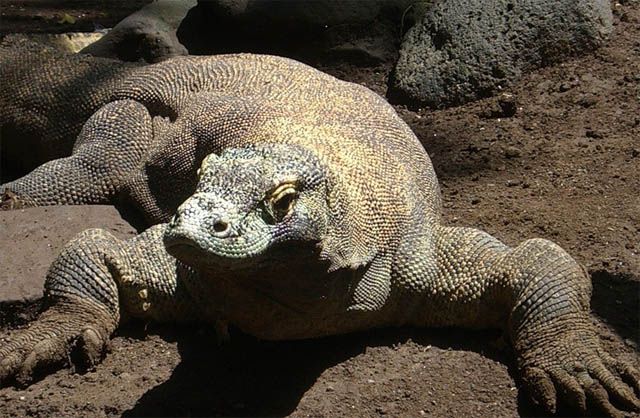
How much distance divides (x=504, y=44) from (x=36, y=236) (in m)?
3.39

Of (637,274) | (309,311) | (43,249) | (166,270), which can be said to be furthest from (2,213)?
(637,274)

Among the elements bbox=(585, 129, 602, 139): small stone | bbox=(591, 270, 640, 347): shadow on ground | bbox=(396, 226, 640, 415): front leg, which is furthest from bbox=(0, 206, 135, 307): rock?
bbox=(585, 129, 602, 139): small stone

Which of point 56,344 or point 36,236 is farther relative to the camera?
point 36,236

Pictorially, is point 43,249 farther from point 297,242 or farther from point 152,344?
point 297,242

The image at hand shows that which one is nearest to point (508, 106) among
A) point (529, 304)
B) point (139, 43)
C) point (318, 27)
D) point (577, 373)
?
point (318, 27)

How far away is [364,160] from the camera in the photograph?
4.15 metres

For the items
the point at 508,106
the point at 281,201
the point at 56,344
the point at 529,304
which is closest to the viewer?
the point at 281,201

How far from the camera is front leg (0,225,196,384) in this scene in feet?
13.6

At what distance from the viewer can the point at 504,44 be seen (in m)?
6.68

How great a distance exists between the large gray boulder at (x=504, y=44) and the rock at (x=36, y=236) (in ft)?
8.37

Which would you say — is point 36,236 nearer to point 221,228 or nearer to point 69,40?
point 221,228

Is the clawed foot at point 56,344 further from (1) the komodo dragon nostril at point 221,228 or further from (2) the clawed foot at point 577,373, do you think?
(2) the clawed foot at point 577,373

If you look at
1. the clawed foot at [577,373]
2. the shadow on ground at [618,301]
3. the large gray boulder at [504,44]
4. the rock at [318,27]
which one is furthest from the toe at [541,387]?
the rock at [318,27]

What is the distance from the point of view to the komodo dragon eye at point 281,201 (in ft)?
10.3
